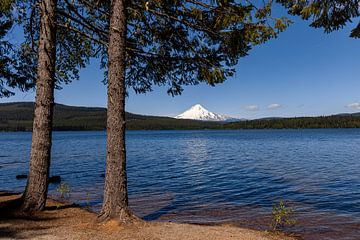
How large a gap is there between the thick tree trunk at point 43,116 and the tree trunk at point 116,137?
2508mm

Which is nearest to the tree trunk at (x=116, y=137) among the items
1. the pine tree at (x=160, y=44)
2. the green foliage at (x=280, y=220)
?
the pine tree at (x=160, y=44)

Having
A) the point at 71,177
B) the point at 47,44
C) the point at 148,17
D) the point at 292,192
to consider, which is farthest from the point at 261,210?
the point at 71,177

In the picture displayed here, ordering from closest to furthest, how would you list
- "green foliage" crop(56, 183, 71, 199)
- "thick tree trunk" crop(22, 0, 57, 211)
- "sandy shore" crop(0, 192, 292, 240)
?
"sandy shore" crop(0, 192, 292, 240), "thick tree trunk" crop(22, 0, 57, 211), "green foliage" crop(56, 183, 71, 199)

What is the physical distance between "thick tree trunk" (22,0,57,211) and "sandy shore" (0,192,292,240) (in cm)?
75

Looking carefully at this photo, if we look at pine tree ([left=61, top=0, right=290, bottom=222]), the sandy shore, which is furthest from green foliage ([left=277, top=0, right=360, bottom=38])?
the sandy shore

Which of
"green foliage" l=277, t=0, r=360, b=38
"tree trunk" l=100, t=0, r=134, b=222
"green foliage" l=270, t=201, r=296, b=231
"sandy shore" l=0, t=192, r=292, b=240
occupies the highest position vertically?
"green foliage" l=277, t=0, r=360, b=38

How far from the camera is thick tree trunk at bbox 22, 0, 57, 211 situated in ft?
33.3

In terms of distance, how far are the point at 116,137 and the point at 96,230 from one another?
2586mm

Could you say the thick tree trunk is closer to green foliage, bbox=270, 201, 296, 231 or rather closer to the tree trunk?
the tree trunk

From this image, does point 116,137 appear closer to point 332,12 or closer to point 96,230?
point 96,230

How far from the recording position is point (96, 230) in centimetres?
863

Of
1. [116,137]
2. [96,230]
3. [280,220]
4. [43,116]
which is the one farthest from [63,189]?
[280,220]

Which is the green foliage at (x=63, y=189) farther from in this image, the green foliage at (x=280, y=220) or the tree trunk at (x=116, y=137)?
the green foliage at (x=280, y=220)

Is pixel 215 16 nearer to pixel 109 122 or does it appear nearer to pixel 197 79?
pixel 197 79
